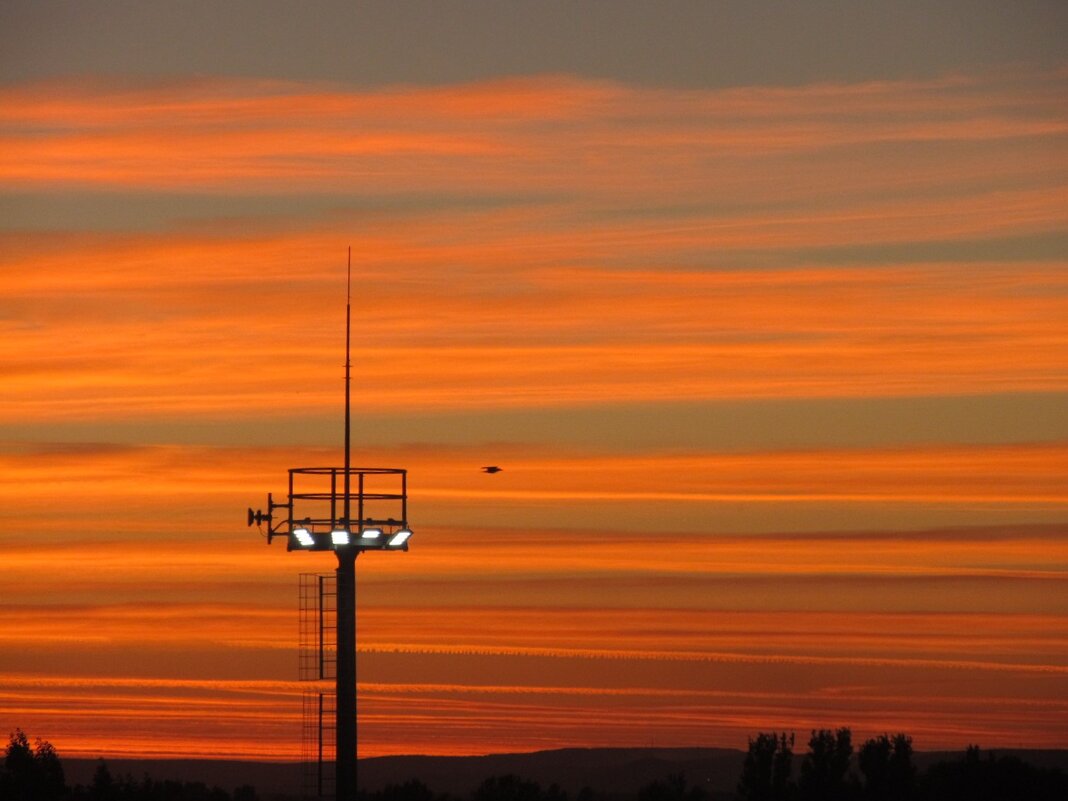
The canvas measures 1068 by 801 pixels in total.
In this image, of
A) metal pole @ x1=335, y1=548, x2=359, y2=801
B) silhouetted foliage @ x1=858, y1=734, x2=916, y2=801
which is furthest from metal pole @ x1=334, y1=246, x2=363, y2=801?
silhouetted foliage @ x1=858, y1=734, x2=916, y2=801

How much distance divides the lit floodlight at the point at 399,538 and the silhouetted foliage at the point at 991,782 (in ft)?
155

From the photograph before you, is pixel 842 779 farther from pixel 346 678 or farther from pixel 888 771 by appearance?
pixel 346 678

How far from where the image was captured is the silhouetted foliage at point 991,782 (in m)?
119

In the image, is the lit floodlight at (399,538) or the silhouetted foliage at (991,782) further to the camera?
the silhouetted foliage at (991,782)

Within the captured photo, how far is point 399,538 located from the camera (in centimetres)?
7550

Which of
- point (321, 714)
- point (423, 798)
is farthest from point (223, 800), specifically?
point (321, 714)

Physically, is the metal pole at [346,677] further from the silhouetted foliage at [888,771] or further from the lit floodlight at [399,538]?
the silhouetted foliage at [888,771]

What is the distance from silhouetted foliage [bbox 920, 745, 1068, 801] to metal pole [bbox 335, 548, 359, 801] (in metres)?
46.5

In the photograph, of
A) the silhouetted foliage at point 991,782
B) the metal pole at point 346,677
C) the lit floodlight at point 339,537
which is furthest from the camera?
the silhouetted foliage at point 991,782

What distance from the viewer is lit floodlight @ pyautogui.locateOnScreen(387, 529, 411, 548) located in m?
75.4

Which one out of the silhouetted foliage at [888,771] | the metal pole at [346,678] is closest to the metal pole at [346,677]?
the metal pole at [346,678]

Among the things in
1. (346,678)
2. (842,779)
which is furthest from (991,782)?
(346,678)

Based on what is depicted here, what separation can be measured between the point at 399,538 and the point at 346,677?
4391 millimetres

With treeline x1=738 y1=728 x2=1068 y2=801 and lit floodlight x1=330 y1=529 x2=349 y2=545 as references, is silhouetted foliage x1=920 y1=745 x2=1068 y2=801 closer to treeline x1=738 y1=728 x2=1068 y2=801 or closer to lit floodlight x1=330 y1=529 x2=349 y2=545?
treeline x1=738 y1=728 x2=1068 y2=801
